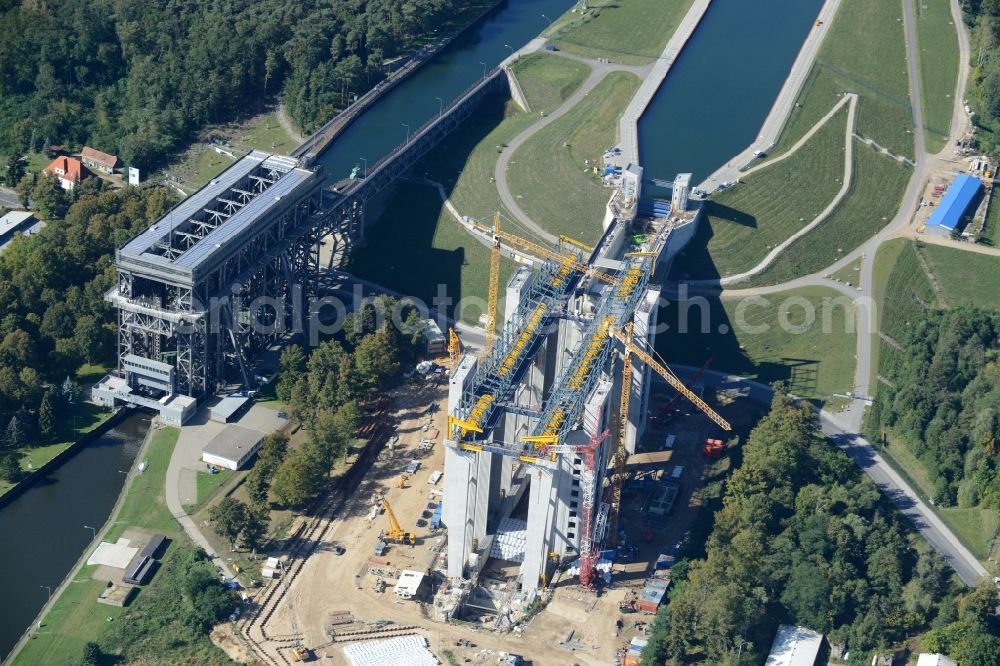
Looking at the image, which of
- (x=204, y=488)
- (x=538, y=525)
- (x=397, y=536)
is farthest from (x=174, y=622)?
(x=538, y=525)

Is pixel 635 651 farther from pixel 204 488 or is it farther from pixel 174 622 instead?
pixel 204 488

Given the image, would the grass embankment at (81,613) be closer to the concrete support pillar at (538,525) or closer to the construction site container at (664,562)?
the concrete support pillar at (538,525)

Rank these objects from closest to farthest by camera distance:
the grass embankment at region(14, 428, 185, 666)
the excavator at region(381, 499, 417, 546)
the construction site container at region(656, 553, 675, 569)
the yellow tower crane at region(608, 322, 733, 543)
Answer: the grass embankment at region(14, 428, 185, 666)
the construction site container at region(656, 553, 675, 569)
the excavator at region(381, 499, 417, 546)
the yellow tower crane at region(608, 322, 733, 543)

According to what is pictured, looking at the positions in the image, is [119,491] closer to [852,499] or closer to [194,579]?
[194,579]

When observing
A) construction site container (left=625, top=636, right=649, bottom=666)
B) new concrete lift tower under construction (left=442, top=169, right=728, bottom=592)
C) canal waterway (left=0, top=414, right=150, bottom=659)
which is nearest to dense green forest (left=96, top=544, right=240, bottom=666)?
canal waterway (left=0, top=414, right=150, bottom=659)

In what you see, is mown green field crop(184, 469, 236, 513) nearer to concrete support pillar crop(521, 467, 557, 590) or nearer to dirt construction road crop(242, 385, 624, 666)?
dirt construction road crop(242, 385, 624, 666)

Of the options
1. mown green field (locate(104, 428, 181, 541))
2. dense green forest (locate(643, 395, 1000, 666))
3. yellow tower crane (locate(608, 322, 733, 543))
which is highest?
yellow tower crane (locate(608, 322, 733, 543))
